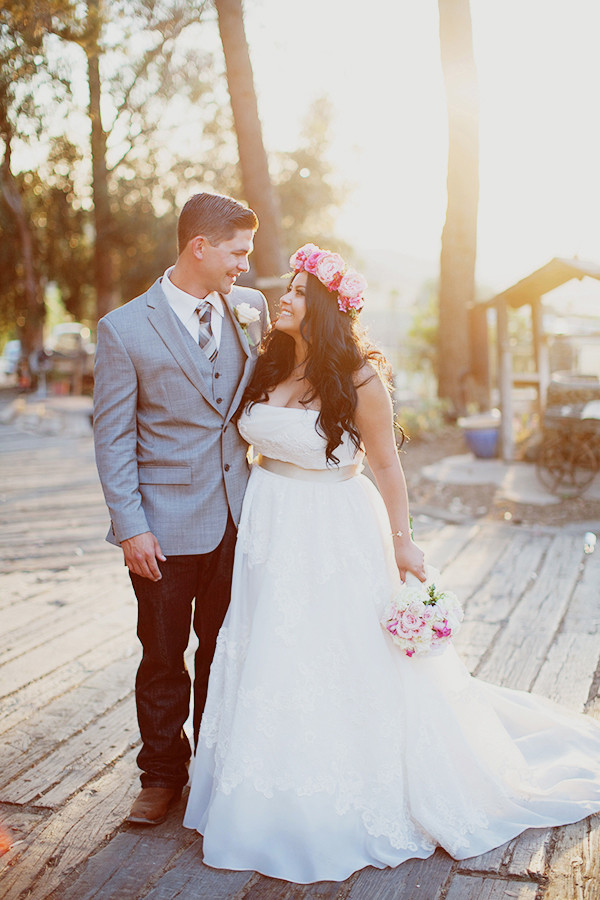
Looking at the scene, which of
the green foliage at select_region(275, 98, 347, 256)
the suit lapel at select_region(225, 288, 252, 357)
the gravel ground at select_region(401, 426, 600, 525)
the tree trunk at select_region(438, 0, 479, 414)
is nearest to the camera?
the suit lapel at select_region(225, 288, 252, 357)

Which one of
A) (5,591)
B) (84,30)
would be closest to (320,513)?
(5,591)

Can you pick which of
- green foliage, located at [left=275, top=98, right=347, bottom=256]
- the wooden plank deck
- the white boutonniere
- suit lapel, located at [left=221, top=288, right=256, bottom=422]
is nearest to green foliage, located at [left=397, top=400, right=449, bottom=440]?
the wooden plank deck

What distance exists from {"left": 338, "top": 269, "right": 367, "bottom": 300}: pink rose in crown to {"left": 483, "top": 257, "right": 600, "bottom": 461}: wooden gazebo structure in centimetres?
749

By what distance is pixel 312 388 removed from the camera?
9.52ft

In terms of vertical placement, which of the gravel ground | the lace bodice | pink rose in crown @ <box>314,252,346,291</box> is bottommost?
the gravel ground

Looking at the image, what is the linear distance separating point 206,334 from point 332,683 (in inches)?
49.4

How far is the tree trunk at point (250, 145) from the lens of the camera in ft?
31.3

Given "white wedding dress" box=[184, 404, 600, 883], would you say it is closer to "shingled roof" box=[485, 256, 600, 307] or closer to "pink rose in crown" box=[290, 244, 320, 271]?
"pink rose in crown" box=[290, 244, 320, 271]

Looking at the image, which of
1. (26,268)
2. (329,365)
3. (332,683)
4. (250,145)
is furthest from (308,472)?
(26,268)

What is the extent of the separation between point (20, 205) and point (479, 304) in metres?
16.9

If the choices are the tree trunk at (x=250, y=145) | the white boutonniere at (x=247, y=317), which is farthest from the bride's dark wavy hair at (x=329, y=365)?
the tree trunk at (x=250, y=145)

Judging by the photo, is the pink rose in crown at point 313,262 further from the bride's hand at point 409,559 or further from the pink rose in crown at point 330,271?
the bride's hand at point 409,559

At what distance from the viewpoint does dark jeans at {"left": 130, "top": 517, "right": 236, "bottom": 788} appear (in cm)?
295

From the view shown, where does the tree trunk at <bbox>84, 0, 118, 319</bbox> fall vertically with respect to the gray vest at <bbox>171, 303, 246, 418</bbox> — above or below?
above
